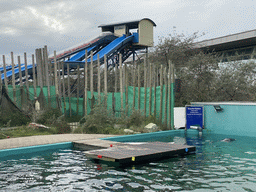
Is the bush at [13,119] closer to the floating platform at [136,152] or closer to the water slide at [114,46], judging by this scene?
the floating platform at [136,152]

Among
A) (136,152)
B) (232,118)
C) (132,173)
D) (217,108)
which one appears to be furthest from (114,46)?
(132,173)

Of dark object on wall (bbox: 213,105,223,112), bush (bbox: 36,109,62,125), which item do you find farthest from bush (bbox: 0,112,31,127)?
dark object on wall (bbox: 213,105,223,112)

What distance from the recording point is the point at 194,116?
1495 cm

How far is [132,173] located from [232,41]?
25135 mm

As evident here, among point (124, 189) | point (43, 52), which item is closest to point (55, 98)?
point (43, 52)

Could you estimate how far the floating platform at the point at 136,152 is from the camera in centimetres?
791

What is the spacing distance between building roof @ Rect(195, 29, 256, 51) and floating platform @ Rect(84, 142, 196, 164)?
1893 centimetres

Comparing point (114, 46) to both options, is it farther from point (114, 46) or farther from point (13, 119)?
point (13, 119)

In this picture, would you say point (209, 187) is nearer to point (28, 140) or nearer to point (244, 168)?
point (244, 168)

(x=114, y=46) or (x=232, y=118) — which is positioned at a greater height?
(x=114, y=46)

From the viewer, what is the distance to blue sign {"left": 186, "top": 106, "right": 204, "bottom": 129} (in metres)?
14.8

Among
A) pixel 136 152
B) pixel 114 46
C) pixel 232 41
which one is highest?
pixel 232 41

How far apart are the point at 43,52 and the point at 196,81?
988cm

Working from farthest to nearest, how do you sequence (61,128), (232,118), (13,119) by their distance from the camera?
(232,118), (13,119), (61,128)
